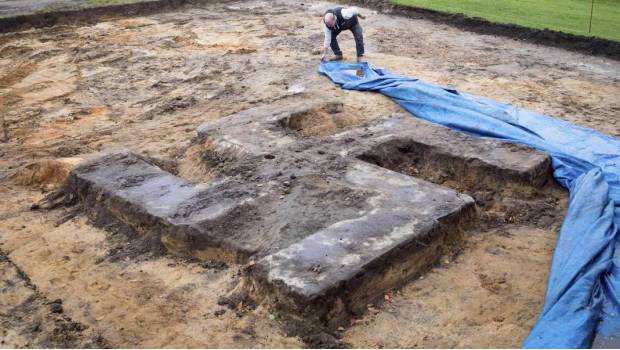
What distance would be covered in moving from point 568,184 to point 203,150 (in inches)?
146

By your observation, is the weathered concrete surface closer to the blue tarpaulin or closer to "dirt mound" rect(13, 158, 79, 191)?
the blue tarpaulin

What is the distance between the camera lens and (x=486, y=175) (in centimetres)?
601

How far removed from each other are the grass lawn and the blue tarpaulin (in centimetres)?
373

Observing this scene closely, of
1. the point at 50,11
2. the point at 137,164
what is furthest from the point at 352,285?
the point at 50,11

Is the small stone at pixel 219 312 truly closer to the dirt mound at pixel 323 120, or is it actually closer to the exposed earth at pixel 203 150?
the exposed earth at pixel 203 150

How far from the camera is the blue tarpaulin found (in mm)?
3936

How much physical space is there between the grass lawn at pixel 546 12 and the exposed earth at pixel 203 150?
2.20ft

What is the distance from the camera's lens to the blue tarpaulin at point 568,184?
12.9 feet

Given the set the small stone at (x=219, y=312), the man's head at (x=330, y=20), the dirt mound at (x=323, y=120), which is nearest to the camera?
the small stone at (x=219, y=312)

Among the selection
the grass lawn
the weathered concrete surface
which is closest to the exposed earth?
the weathered concrete surface

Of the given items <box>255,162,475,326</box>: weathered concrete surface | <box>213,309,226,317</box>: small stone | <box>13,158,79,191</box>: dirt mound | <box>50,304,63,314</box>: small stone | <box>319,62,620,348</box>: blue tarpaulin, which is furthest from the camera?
<box>13,158,79,191</box>: dirt mound

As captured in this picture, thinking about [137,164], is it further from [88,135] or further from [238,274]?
[238,274]

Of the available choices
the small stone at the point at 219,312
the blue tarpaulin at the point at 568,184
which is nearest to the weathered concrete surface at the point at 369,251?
the small stone at the point at 219,312

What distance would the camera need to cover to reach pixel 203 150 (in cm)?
656
